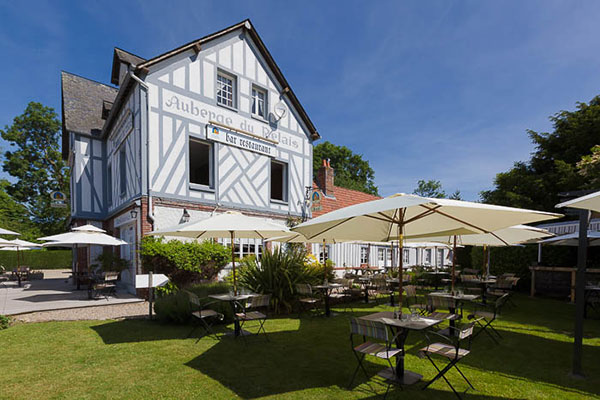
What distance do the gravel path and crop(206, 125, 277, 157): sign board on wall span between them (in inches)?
227

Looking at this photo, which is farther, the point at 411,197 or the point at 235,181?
the point at 235,181

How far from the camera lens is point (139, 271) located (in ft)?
29.2

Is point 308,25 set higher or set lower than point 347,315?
higher

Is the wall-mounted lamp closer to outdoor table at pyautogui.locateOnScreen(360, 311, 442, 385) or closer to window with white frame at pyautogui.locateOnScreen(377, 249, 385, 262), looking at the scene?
outdoor table at pyautogui.locateOnScreen(360, 311, 442, 385)

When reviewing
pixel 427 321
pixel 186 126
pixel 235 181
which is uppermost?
pixel 186 126

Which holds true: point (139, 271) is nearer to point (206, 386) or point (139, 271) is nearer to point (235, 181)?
point (235, 181)

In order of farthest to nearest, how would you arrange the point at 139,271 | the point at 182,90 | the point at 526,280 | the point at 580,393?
the point at 526,280
the point at 182,90
the point at 139,271
the point at 580,393

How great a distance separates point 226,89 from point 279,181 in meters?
4.70

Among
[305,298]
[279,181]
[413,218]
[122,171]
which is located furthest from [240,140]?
[413,218]

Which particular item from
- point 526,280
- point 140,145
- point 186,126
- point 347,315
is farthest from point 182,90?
point 526,280

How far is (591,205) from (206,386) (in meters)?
4.54

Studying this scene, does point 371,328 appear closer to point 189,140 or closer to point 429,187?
point 189,140

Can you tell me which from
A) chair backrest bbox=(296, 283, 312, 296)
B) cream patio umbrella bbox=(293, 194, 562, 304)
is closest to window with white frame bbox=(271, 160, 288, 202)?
chair backrest bbox=(296, 283, 312, 296)

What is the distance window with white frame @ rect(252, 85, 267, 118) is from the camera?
12242 millimetres
